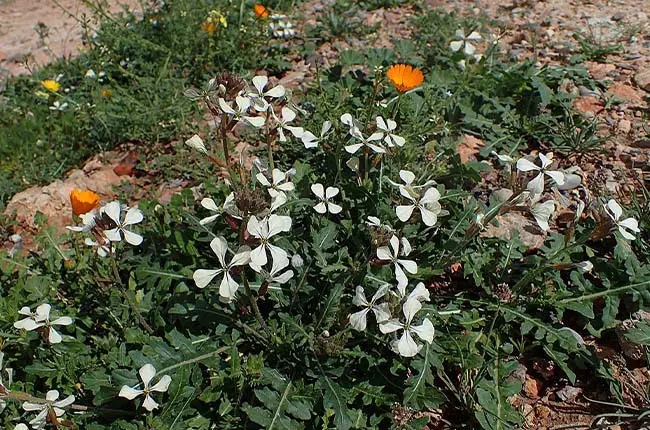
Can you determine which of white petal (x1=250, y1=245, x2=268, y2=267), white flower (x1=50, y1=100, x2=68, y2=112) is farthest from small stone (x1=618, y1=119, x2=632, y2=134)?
white flower (x1=50, y1=100, x2=68, y2=112)

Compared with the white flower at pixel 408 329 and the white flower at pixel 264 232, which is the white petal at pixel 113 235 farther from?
the white flower at pixel 408 329

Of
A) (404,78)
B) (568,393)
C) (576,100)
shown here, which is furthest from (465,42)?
(568,393)

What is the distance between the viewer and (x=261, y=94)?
267 centimetres

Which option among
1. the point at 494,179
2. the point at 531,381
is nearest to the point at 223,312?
the point at 531,381

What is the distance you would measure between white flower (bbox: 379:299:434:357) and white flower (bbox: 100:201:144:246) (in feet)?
3.61

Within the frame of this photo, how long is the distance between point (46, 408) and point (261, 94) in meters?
1.61

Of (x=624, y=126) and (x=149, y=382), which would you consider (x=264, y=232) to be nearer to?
(x=149, y=382)

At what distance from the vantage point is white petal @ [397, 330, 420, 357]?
7.02 feet

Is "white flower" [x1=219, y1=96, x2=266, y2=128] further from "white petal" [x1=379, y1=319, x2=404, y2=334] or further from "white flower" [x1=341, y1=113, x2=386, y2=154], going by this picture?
"white petal" [x1=379, y1=319, x2=404, y2=334]

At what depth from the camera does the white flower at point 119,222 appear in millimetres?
2383

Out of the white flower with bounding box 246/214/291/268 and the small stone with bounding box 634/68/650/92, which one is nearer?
the white flower with bounding box 246/214/291/268

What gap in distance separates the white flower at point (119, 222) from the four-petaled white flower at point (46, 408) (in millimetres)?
677

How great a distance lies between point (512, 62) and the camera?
4.71 metres

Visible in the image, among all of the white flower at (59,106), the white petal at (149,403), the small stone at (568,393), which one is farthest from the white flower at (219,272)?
the white flower at (59,106)
